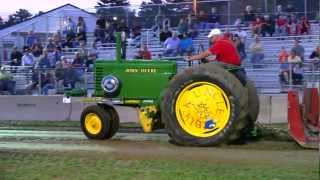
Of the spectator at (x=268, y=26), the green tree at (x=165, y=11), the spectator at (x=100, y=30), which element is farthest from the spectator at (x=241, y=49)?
the spectator at (x=100, y=30)

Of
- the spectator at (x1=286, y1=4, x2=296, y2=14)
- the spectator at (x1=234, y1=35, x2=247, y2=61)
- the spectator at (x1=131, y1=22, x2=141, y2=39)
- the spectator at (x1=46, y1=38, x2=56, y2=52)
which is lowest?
the spectator at (x1=234, y1=35, x2=247, y2=61)

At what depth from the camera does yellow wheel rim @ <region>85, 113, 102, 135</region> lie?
444 inches

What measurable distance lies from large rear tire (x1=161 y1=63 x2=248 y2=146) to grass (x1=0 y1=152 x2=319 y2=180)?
1.58 meters

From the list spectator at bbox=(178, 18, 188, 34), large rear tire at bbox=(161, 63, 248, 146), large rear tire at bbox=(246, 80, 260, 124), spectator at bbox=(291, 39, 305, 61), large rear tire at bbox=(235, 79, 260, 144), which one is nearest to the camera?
large rear tire at bbox=(161, 63, 248, 146)

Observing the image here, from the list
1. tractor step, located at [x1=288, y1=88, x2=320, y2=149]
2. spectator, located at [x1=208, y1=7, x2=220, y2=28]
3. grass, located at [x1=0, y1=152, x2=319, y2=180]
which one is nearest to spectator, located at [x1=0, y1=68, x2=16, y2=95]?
spectator, located at [x1=208, y1=7, x2=220, y2=28]

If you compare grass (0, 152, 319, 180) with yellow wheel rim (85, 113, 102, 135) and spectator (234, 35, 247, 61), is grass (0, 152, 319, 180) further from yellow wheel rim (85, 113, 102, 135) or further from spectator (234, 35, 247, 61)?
spectator (234, 35, 247, 61)

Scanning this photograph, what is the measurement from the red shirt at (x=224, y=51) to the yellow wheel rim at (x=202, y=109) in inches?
26.6

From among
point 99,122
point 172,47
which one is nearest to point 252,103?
point 99,122

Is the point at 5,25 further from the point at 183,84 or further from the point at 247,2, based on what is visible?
the point at 183,84

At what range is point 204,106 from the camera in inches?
379

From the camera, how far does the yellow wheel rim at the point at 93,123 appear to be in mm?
11281

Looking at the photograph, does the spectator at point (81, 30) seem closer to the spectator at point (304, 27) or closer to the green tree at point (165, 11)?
the green tree at point (165, 11)

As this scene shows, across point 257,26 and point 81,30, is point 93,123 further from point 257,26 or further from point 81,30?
point 81,30

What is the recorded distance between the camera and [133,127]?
1445 centimetres
